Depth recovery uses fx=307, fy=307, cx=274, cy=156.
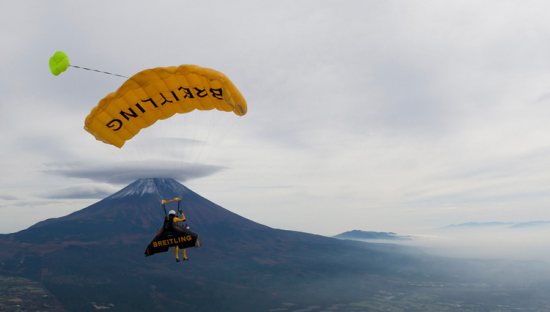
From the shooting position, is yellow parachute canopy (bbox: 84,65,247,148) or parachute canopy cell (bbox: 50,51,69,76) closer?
parachute canopy cell (bbox: 50,51,69,76)

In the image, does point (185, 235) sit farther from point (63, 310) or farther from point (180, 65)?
point (63, 310)

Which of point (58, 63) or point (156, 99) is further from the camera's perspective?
point (156, 99)

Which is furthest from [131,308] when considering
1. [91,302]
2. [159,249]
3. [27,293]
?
[159,249]

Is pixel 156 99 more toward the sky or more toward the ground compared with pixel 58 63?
more toward the sky

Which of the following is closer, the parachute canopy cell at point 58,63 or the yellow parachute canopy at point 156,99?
the parachute canopy cell at point 58,63
